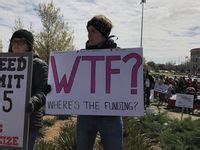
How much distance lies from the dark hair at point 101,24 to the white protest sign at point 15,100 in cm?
76

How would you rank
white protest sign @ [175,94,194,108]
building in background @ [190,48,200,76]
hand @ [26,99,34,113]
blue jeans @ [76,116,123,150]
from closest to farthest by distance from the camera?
1. hand @ [26,99,34,113]
2. blue jeans @ [76,116,123,150]
3. white protest sign @ [175,94,194,108]
4. building in background @ [190,48,200,76]

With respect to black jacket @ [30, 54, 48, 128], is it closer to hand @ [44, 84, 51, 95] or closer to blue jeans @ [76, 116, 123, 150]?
hand @ [44, 84, 51, 95]

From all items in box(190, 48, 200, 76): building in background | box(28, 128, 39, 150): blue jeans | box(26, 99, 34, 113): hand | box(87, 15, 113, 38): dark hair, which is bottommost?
box(28, 128, 39, 150): blue jeans

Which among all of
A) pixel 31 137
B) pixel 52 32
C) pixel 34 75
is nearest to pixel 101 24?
pixel 34 75

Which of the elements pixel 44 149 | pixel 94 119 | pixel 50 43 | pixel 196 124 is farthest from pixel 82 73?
pixel 50 43

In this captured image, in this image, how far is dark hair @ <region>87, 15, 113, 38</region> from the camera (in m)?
4.64

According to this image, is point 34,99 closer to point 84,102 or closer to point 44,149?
point 84,102

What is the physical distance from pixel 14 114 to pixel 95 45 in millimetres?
1112

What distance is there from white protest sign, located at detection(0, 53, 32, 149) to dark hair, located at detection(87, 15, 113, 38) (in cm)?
76

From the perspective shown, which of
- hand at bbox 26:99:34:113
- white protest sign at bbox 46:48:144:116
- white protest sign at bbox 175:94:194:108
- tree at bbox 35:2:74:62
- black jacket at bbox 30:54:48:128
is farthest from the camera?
tree at bbox 35:2:74:62

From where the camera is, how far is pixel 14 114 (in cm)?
419

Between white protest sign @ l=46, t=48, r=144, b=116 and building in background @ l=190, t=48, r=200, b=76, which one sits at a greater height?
building in background @ l=190, t=48, r=200, b=76

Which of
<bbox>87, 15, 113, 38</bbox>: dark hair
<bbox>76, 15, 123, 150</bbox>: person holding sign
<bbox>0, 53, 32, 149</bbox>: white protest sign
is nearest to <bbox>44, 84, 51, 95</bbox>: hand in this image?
<bbox>76, 15, 123, 150</bbox>: person holding sign

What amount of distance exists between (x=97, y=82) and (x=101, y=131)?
50cm
